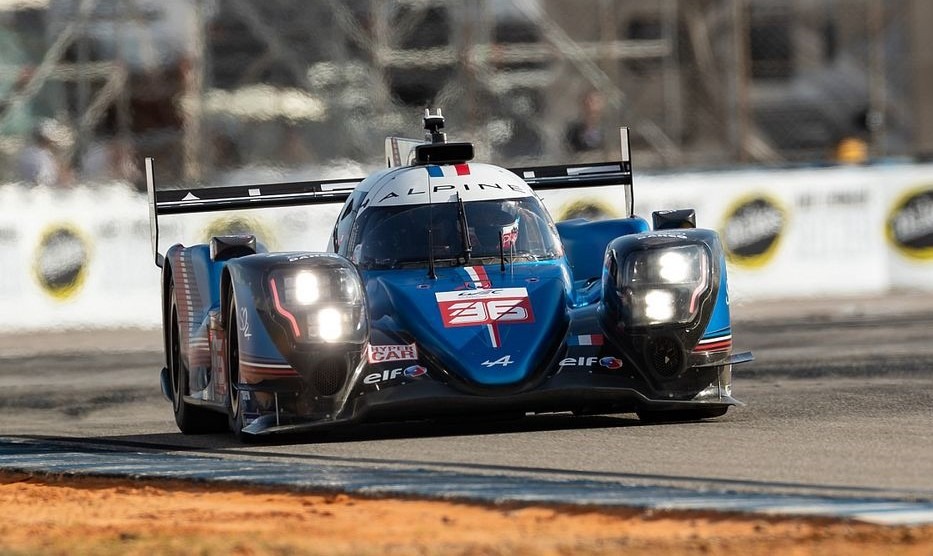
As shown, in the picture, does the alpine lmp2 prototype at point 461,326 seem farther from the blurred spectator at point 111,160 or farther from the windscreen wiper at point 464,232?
the blurred spectator at point 111,160

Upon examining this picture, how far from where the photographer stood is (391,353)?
8.32 metres

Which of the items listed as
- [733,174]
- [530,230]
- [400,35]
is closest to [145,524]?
Result: [530,230]

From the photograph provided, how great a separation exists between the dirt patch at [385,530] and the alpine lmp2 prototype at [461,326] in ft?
4.24

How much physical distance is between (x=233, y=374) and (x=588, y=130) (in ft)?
37.0

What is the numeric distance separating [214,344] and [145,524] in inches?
123

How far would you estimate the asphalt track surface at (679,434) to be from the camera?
6.74 meters

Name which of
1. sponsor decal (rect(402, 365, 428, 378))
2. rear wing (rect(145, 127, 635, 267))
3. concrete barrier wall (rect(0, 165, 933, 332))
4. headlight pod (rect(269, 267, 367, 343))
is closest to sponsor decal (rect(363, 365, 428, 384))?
sponsor decal (rect(402, 365, 428, 378))

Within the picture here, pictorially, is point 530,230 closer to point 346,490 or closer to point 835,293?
point 346,490

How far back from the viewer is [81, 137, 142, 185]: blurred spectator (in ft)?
64.1

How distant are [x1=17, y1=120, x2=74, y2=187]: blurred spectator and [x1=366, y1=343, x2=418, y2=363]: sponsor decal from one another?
11.5 m

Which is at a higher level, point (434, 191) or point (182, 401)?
point (434, 191)

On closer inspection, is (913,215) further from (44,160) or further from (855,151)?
(44,160)

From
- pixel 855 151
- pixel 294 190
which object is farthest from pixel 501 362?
pixel 855 151

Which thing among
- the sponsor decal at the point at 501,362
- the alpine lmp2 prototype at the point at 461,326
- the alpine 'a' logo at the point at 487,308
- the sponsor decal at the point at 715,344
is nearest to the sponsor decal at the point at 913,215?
the alpine lmp2 prototype at the point at 461,326
